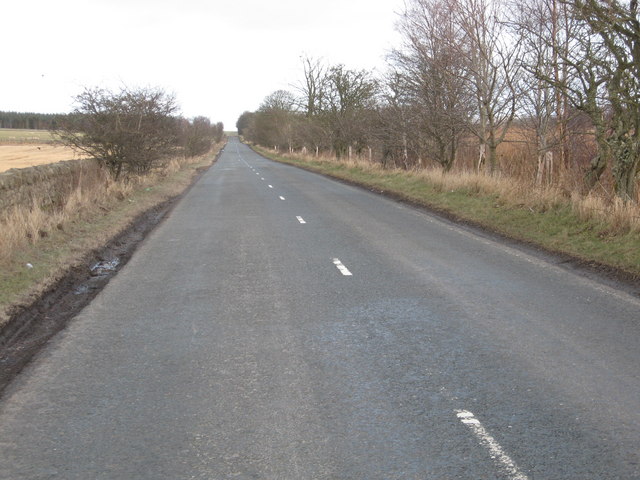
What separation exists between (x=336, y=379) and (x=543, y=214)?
970cm

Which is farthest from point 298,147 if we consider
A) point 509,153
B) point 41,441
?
point 41,441

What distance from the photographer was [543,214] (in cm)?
1288

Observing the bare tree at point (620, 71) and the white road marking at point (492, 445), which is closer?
the white road marking at point (492, 445)

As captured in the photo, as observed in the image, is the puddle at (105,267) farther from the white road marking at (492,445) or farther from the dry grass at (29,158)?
the dry grass at (29,158)

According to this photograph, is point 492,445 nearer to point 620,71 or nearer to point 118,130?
point 620,71

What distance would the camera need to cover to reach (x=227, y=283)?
26.3 feet

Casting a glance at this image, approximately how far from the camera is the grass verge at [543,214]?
31.1ft

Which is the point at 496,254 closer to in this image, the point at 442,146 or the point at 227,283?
the point at 227,283

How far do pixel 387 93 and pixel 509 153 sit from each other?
6932 mm

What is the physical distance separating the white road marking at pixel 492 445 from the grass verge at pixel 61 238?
4810mm

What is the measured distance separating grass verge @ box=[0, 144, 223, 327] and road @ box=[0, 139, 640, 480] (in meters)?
0.96

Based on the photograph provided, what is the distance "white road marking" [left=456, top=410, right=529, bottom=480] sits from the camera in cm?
329

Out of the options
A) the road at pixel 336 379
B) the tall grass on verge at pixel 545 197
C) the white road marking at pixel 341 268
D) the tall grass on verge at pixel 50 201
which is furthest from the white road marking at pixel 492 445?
the tall grass on verge at pixel 545 197

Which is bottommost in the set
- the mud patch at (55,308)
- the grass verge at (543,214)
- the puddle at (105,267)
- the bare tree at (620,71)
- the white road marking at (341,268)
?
the puddle at (105,267)
